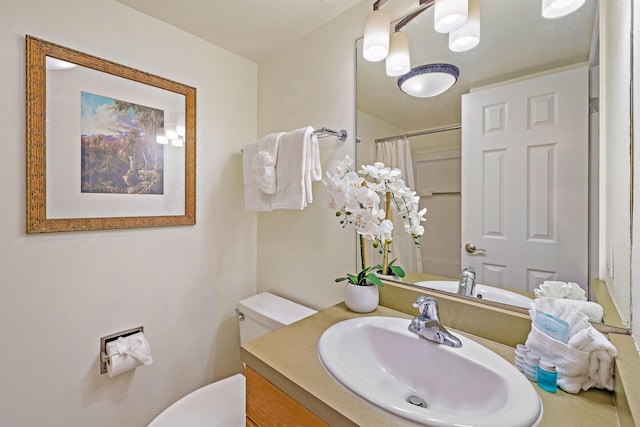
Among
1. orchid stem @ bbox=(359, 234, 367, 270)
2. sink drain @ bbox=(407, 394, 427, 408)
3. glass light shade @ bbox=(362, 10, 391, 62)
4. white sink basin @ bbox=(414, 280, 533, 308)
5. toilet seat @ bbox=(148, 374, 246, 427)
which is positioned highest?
glass light shade @ bbox=(362, 10, 391, 62)

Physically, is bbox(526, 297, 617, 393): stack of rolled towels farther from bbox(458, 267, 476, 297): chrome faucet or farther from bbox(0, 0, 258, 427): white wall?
bbox(0, 0, 258, 427): white wall

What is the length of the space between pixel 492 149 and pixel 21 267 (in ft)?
5.60

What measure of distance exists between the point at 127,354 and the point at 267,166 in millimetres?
1012

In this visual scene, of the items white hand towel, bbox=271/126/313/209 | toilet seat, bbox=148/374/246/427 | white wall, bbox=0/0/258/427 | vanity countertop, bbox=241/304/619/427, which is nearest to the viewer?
vanity countertop, bbox=241/304/619/427

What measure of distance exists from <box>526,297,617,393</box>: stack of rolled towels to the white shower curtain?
1.43 feet

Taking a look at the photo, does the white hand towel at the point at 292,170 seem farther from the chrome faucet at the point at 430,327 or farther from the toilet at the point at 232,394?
the chrome faucet at the point at 430,327

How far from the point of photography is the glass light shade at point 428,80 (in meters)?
1.01

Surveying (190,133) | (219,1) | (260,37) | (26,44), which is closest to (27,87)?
(26,44)

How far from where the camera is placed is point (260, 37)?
1476mm

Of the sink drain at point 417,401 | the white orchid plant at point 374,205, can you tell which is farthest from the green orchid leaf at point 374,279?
the sink drain at point 417,401

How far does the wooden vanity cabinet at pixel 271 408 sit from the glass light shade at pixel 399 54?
46.3 inches

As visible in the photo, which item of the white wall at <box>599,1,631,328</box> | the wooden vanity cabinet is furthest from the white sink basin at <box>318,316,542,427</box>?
the white wall at <box>599,1,631,328</box>

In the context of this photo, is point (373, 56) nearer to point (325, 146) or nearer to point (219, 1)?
point (325, 146)

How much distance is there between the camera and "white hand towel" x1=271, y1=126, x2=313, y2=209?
124 centimetres
